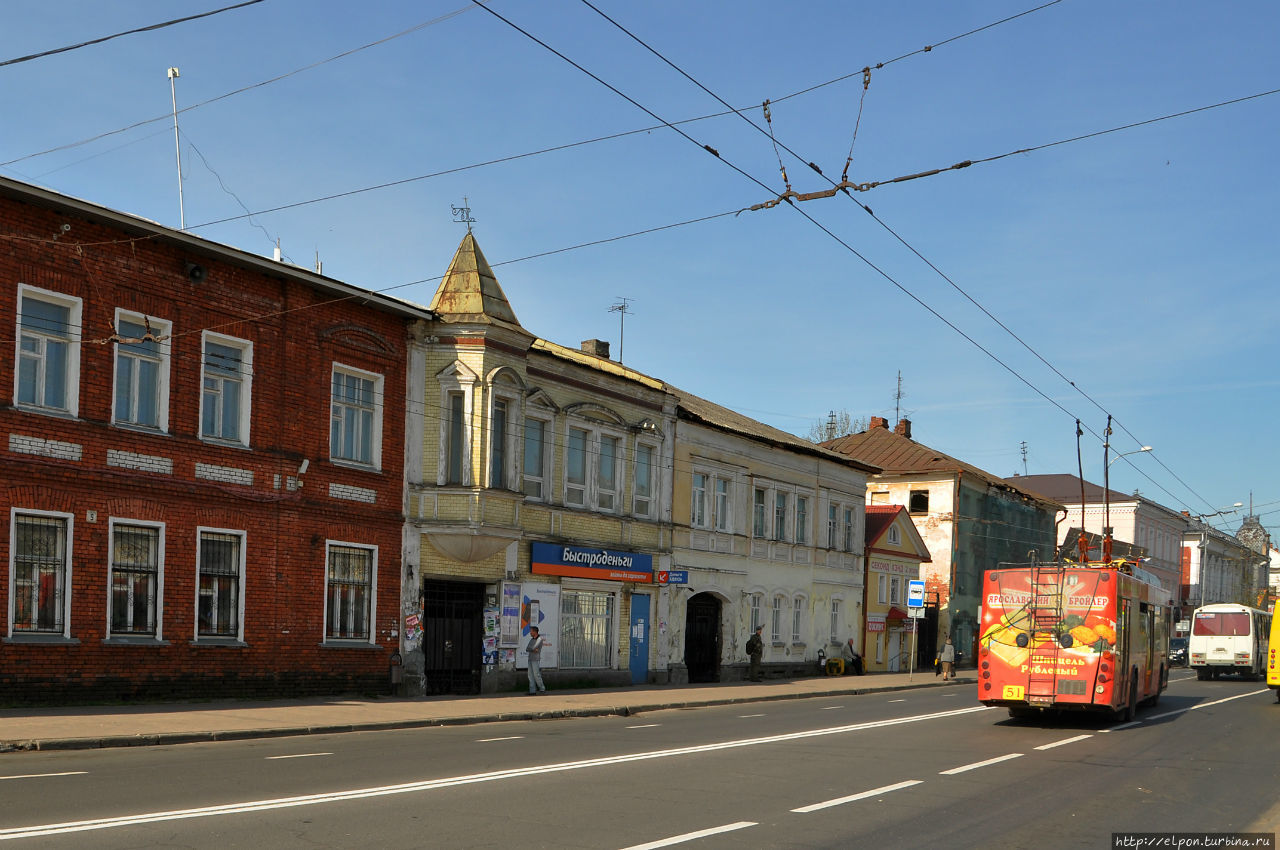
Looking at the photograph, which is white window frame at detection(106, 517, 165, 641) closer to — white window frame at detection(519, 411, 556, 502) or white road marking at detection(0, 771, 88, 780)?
white road marking at detection(0, 771, 88, 780)

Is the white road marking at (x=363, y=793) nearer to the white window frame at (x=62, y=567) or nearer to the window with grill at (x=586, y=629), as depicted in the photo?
the white window frame at (x=62, y=567)

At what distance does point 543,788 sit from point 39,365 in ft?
41.5

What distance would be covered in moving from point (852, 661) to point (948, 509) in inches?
580

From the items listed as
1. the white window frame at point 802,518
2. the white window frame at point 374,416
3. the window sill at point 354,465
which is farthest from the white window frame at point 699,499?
the window sill at point 354,465

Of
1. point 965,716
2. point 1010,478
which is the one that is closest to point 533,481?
point 965,716

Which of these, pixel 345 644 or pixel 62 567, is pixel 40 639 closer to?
pixel 62 567

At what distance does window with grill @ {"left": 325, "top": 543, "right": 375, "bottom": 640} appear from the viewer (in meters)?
24.6

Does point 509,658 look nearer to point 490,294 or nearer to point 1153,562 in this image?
point 490,294

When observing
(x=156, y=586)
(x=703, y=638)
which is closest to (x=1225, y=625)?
(x=703, y=638)

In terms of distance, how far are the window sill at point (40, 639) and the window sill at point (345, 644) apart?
532cm

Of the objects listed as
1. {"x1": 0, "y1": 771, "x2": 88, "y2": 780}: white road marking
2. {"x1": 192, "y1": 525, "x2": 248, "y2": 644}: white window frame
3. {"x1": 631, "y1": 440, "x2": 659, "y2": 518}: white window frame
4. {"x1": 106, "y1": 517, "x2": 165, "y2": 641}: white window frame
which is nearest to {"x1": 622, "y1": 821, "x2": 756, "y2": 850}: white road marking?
{"x1": 0, "y1": 771, "x2": 88, "y2": 780}: white road marking

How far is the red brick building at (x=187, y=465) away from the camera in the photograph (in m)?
19.5

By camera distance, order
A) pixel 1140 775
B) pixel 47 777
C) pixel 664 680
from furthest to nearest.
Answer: pixel 664 680 < pixel 1140 775 < pixel 47 777

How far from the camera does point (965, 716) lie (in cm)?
2412
